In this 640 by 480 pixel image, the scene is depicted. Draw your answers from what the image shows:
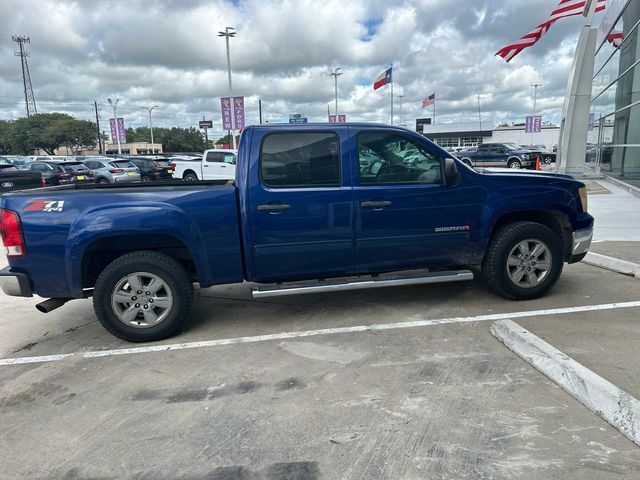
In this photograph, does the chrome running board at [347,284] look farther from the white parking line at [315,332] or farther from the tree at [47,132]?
the tree at [47,132]

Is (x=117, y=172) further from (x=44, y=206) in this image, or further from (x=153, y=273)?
(x=153, y=273)

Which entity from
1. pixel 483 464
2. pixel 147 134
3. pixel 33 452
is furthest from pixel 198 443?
pixel 147 134

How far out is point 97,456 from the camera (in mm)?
2715

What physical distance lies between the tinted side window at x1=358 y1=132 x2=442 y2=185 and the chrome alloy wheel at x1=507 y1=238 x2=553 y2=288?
3.94 feet

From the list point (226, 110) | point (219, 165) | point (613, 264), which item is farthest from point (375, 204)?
point (226, 110)

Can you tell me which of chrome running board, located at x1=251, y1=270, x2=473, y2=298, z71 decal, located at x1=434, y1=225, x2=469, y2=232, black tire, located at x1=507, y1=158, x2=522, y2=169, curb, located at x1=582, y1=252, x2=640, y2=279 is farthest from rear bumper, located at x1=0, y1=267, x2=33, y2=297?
black tire, located at x1=507, y1=158, x2=522, y2=169

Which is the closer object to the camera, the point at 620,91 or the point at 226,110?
the point at 620,91

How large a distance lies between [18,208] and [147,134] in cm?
13597

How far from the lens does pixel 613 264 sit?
6.28m

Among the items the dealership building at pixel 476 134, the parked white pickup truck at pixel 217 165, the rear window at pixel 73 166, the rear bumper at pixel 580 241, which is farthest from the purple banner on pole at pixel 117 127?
the rear bumper at pixel 580 241

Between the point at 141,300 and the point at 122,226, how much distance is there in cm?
70

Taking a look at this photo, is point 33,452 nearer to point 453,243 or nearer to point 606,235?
point 453,243

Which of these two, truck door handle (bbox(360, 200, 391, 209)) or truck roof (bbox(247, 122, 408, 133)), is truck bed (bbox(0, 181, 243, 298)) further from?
truck door handle (bbox(360, 200, 391, 209))

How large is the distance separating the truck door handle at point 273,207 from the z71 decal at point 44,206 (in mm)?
1703
